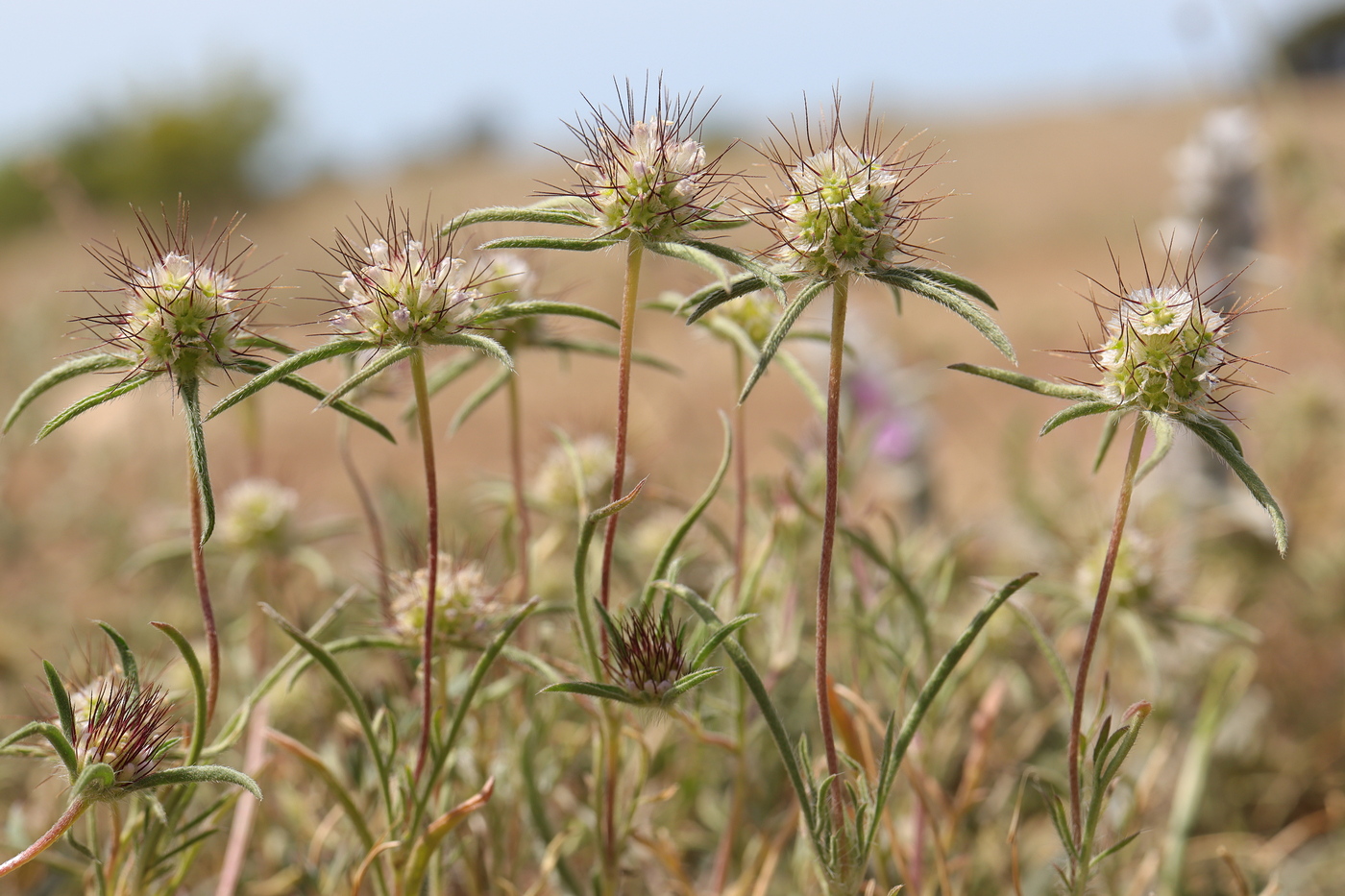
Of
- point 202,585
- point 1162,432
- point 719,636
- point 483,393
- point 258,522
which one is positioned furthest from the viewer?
point 258,522

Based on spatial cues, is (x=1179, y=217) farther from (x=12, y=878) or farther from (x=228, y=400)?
(x=12, y=878)

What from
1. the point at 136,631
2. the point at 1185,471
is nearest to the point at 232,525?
the point at 136,631

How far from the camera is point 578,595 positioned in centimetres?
123

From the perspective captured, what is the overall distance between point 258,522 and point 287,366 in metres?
1.32

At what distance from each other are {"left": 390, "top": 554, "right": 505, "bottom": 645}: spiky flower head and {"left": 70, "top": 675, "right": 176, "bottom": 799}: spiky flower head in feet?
1.15

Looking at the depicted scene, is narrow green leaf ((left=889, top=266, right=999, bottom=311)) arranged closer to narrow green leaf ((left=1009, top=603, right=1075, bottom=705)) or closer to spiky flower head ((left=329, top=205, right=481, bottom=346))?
narrow green leaf ((left=1009, top=603, right=1075, bottom=705))

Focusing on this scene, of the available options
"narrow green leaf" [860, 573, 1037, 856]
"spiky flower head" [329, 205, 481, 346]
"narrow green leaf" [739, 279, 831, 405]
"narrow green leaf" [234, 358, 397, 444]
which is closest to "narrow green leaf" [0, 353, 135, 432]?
"narrow green leaf" [234, 358, 397, 444]

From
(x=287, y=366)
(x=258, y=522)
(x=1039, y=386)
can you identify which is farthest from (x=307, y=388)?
(x=258, y=522)

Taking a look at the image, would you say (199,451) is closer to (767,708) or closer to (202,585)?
(202,585)

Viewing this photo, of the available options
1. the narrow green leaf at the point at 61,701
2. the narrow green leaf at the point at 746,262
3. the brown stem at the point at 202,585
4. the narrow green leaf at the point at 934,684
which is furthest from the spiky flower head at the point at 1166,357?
the narrow green leaf at the point at 61,701

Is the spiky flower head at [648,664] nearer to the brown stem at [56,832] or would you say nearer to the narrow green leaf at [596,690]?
the narrow green leaf at [596,690]

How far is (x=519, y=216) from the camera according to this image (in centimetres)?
114

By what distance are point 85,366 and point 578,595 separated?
2.08ft

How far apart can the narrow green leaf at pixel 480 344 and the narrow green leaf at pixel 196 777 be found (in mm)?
505
